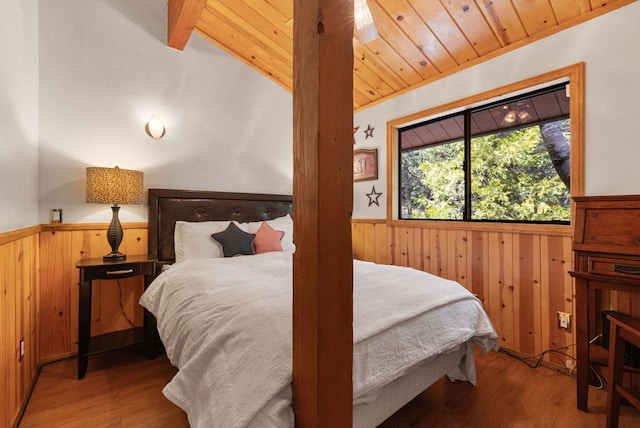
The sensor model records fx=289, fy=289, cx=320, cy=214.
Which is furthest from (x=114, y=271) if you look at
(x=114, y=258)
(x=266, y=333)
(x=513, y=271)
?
(x=513, y=271)

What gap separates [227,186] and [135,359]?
67.1 inches

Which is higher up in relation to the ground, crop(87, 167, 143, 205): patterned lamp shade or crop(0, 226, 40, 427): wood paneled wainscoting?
crop(87, 167, 143, 205): patterned lamp shade

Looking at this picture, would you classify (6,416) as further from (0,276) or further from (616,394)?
(616,394)

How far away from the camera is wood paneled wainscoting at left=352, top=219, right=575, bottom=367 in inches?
81.6

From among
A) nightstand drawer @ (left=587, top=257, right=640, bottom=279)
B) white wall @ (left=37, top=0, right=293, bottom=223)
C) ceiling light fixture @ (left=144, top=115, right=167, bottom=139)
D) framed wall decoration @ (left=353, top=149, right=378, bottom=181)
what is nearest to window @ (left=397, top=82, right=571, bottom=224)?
framed wall decoration @ (left=353, top=149, right=378, bottom=181)

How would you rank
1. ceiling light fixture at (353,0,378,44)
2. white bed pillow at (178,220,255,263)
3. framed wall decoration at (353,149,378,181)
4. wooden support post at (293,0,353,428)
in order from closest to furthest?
wooden support post at (293,0,353,428) → ceiling light fixture at (353,0,378,44) → white bed pillow at (178,220,255,263) → framed wall decoration at (353,149,378,181)

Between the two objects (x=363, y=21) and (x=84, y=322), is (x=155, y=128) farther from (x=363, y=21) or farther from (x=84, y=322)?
(x=363, y=21)

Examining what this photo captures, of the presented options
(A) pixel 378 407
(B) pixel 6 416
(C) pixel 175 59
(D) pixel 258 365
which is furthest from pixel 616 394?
(C) pixel 175 59

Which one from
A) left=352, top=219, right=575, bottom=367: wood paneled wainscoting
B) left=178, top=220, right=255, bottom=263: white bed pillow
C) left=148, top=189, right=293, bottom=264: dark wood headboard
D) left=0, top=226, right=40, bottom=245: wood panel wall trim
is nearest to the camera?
left=0, top=226, right=40, bottom=245: wood panel wall trim

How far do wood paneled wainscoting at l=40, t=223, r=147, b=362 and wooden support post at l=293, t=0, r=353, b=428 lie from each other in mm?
2275

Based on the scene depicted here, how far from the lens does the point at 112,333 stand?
2.36 meters

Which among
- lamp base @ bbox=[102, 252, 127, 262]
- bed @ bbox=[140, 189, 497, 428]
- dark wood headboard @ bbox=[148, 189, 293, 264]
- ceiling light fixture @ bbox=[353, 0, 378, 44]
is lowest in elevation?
bed @ bbox=[140, 189, 497, 428]

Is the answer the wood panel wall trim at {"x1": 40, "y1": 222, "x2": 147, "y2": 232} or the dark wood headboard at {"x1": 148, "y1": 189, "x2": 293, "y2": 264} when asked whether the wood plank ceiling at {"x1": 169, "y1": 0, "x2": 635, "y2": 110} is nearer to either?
the dark wood headboard at {"x1": 148, "y1": 189, "x2": 293, "y2": 264}

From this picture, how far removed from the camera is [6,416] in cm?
136
